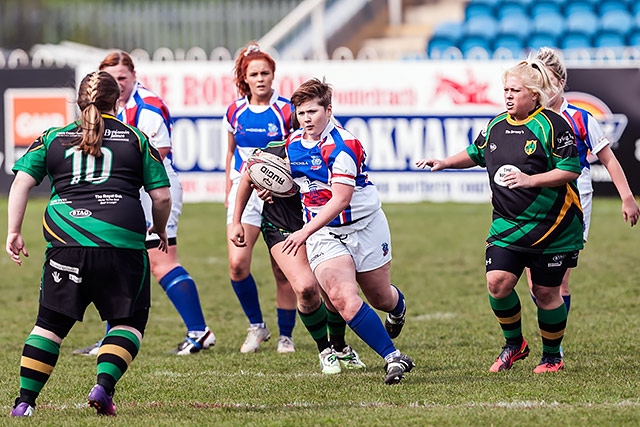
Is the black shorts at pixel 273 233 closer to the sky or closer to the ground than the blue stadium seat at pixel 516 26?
closer to the ground

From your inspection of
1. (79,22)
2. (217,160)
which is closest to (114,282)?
(217,160)

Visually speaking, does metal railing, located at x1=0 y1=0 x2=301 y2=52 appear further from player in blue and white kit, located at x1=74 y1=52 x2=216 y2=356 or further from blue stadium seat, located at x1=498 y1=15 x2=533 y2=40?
player in blue and white kit, located at x1=74 y1=52 x2=216 y2=356

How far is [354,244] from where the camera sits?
21.7 feet

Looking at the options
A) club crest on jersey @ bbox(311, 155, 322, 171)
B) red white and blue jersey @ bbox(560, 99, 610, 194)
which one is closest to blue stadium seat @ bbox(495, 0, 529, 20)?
red white and blue jersey @ bbox(560, 99, 610, 194)

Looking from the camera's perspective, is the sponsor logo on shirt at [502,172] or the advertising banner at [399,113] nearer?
the sponsor logo on shirt at [502,172]

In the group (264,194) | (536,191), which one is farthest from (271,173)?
(536,191)

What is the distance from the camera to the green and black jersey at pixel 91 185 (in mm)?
5469

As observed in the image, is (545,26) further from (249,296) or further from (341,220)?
(341,220)

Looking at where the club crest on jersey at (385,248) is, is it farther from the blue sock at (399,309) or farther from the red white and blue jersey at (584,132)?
the red white and blue jersey at (584,132)

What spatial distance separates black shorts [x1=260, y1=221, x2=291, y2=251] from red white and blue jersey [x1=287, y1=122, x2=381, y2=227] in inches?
22.8

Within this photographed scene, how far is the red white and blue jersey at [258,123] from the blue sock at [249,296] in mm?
823

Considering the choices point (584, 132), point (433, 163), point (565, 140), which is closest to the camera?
point (565, 140)

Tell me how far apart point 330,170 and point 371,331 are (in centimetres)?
91

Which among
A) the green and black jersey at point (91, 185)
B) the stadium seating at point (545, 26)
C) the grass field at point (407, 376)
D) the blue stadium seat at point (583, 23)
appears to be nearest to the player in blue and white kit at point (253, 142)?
the grass field at point (407, 376)
